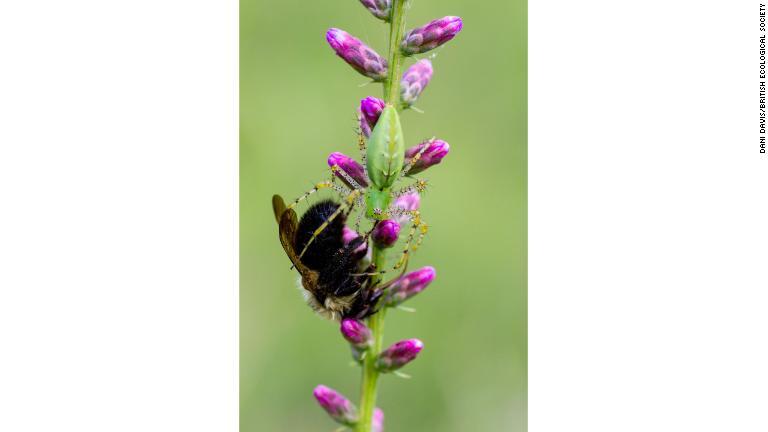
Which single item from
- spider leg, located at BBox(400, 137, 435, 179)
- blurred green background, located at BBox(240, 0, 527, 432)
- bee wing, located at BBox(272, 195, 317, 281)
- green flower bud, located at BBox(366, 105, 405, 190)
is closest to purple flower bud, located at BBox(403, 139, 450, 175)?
spider leg, located at BBox(400, 137, 435, 179)

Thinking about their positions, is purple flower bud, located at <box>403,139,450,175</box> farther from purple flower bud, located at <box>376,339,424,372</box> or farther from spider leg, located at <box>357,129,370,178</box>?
purple flower bud, located at <box>376,339,424,372</box>

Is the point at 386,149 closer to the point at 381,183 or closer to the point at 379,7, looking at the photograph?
the point at 381,183

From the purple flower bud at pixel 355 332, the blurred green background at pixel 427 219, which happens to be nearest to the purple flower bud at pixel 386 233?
the purple flower bud at pixel 355 332

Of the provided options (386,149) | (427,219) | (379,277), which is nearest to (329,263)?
(379,277)

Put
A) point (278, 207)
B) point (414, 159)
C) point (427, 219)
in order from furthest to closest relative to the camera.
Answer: point (427, 219), point (278, 207), point (414, 159)

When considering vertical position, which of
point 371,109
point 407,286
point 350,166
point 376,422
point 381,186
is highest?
point 371,109

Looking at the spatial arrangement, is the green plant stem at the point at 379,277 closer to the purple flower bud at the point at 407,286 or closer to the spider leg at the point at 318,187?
the purple flower bud at the point at 407,286
